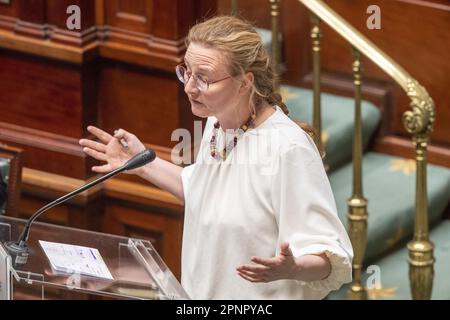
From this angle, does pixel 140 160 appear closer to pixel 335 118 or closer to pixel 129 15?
pixel 129 15

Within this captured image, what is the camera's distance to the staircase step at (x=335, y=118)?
18.6 feet

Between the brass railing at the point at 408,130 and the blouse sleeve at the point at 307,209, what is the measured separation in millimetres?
1358

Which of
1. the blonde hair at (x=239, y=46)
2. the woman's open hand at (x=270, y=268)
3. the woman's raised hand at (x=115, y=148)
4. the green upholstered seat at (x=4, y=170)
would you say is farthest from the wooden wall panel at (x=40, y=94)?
the woman's open hand at (x=270, y=268)

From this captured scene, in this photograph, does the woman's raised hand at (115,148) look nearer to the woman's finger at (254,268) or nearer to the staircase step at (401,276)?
the woman's finger at (254,268)

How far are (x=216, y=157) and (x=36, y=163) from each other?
1.72 m

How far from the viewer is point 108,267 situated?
11.5ft

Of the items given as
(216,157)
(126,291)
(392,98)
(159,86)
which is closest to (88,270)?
(126,291)

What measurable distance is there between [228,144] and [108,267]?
1.42ft

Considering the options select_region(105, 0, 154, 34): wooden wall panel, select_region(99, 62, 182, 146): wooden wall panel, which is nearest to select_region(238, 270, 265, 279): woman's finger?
select_region(99, 62, 182, 146): wooden wall panel

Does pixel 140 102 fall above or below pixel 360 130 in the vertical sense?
above

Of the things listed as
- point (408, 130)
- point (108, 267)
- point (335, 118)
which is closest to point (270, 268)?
point (108, 267)

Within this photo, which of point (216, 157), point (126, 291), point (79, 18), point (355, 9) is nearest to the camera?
point (126, 291)

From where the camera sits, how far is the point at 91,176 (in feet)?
16.9

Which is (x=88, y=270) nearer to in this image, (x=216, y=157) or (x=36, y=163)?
(x=216, y=157)
